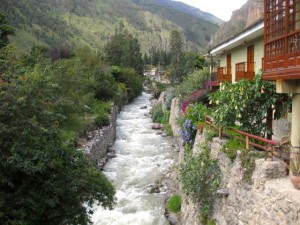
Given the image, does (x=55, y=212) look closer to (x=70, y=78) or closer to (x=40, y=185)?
(x=40, y=185)

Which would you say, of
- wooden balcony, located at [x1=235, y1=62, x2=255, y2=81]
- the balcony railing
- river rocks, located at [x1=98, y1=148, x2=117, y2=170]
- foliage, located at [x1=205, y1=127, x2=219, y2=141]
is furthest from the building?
river rocks, located at [x1=98, y1=148, x2=117, y2=170]

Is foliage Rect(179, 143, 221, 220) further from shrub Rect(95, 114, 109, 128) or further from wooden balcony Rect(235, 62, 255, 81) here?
shrub Rect(95, 114, 109, 128)

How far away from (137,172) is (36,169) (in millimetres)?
12241

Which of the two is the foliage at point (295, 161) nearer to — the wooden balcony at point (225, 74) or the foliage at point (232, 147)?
the foliage at point (232, 147)

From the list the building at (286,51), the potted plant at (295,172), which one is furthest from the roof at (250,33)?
the potted plant at (295,172)

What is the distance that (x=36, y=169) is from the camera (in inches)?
328

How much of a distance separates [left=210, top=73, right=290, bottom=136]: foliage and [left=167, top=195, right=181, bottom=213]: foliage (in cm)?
550

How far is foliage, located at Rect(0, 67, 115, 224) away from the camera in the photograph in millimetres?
8453

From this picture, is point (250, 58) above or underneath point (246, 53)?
underneath

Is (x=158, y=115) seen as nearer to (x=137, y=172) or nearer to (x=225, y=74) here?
(x=225, y=74)

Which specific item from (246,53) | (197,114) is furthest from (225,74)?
(197,114)

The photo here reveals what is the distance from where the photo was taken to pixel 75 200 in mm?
9852

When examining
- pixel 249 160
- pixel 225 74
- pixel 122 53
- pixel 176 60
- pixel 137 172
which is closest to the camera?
pixel 249 160

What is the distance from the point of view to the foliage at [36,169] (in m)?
8.45
